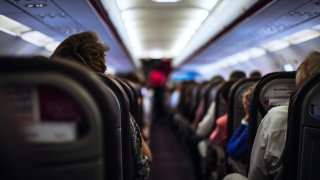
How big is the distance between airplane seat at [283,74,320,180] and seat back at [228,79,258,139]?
61.2 inches

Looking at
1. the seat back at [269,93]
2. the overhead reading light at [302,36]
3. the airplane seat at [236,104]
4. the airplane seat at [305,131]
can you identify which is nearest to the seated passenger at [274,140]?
the airplane seat at [305,131]

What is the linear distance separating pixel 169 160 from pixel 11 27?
4297 millimetres

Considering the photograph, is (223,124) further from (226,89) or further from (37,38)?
(37,38)

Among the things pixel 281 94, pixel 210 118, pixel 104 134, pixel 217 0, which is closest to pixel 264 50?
pixel 210 118

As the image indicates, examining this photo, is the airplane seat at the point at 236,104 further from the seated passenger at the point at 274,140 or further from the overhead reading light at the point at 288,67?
the overhead reading light at the point at 288,67

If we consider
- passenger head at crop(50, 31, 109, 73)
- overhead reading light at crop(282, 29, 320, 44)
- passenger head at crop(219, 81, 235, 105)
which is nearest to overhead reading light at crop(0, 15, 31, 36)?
passenger head at crop(50, 31, 109, 73)

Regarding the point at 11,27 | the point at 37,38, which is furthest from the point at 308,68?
the point at 37,38

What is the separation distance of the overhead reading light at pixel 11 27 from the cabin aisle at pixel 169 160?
317cm

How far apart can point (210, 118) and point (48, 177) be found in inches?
162

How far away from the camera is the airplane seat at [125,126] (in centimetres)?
206

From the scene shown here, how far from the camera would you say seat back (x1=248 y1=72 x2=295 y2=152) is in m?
2.71

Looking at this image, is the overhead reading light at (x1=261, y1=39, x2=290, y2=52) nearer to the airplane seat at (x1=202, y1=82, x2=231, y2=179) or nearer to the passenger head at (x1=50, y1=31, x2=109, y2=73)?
the airplane seat at (x1=202, y1=82, x2=231, y2=179)

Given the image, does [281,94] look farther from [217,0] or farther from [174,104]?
[174,104]

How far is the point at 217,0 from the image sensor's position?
13.6 feet
